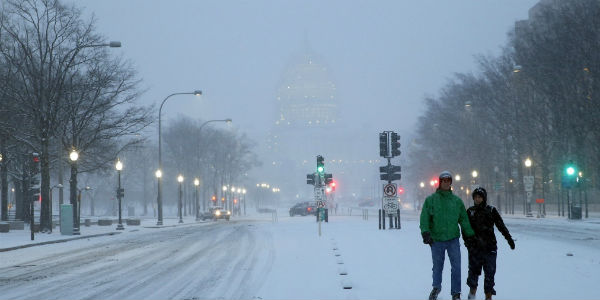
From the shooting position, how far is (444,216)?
438 inches

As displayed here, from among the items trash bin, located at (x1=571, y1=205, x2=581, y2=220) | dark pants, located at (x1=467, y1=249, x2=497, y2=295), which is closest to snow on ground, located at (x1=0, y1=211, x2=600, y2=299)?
dark pants, located at (x1=467, y1=249, x2=497, y2=295)

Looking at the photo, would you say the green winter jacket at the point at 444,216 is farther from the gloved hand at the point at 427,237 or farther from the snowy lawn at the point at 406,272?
the snowy lawn at the point at 406,272

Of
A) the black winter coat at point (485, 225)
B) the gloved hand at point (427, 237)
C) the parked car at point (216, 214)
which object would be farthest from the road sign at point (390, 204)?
the parked car at point (216, 214)

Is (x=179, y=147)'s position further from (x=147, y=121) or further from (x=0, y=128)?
(x=0, y=128)

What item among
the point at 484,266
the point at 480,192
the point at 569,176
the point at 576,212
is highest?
the point at 569,176

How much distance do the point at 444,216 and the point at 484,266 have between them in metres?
0.92

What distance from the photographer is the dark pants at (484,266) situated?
426 inches

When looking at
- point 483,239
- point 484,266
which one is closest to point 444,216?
point 483,239

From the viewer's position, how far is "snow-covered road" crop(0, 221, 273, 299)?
12867mm

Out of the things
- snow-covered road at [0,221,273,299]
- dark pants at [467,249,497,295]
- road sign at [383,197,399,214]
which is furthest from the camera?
road sign at [383,197,399,214]

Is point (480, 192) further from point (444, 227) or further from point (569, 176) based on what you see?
point (569, 176)

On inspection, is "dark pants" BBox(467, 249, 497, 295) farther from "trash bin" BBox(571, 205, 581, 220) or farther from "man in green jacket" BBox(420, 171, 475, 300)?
"trash bin" BBox(571, 205, 581, 220)

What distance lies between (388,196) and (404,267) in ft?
47.9

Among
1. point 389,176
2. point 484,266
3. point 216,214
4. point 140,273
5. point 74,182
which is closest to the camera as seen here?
point 484,266
